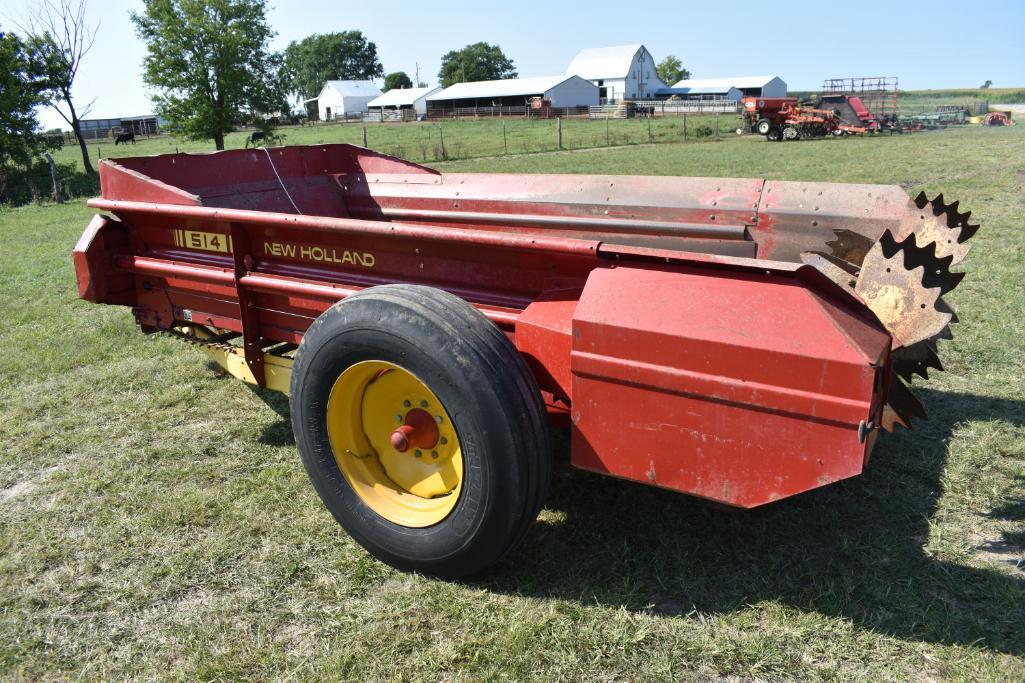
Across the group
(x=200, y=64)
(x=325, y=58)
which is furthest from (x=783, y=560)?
(x=325, y=58)

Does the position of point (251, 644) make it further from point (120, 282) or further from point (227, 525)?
point (120, 282)

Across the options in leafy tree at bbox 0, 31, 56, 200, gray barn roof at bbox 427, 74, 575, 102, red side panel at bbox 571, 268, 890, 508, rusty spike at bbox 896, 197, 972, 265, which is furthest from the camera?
gray barn roof at bbox 427, 74, 575, 102

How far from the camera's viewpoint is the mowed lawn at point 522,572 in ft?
7.59

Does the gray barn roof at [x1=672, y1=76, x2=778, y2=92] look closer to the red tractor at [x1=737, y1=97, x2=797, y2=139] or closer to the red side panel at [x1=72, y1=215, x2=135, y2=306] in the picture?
the red tractor at [x1=737, y1=97, x2=797, y2=139]

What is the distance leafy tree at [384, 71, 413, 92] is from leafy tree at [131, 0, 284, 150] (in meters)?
74.0

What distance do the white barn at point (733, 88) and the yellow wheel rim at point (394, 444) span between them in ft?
247

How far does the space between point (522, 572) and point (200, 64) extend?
29.1 meters

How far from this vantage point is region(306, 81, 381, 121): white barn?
267 ft

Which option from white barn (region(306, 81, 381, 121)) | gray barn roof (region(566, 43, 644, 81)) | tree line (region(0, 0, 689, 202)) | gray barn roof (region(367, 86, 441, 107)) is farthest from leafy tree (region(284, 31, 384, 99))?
tree line (region(0, 0, 689, 202))

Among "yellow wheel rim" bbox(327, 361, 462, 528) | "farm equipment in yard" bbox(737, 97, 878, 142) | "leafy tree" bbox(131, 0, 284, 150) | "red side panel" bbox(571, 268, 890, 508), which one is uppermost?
"leafy tree" bbox(131, 0, 284, 150)

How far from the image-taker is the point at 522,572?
2686 mm

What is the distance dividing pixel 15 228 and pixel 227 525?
12321 mm

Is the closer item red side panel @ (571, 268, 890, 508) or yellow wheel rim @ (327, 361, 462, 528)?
red side panel @ (571, 268, 890, 508)

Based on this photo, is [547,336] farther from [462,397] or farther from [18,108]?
[18,108]
